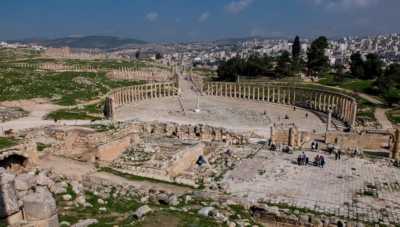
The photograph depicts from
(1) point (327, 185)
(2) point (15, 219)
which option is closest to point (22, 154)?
(2) point (15, 219)

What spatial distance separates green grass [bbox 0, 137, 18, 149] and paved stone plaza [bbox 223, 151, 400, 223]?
14.6m

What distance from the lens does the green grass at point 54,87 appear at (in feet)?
194

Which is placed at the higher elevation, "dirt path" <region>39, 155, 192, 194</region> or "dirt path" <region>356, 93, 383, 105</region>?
"dirt path" <region>39, 155, 192, 194</region>

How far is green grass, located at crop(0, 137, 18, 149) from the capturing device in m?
25.2

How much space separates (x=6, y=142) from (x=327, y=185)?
2178 cm

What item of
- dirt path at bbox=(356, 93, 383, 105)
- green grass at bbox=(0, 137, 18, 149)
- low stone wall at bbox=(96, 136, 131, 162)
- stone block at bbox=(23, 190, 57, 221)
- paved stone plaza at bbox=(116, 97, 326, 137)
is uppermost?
stone block at bbox=(23, 190, 57, 221)

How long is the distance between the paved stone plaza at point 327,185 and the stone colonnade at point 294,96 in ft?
86.5

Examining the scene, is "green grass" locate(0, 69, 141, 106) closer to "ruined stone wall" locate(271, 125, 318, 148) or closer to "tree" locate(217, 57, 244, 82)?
"tree" locate(217, 57, 244, 82)

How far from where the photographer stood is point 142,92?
78.6m

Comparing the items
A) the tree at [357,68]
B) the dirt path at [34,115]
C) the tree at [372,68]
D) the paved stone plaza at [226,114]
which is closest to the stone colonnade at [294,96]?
the paved stone plaza at [226,114]

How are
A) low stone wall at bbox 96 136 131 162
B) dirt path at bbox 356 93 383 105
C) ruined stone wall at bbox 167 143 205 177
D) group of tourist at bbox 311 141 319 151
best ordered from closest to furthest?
ruined stone wall at bbox 167 143 205 177 < low stone wall at bbox 96 136 131 162 < group of tourist at bbox 311 141 319 151 < dirt path at bbox 356 93 383 105

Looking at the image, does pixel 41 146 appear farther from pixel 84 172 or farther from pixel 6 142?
pixel 84 172

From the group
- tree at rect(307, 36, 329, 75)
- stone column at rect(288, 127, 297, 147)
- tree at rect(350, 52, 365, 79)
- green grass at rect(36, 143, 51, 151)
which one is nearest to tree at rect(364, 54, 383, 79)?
tree at rect(350, 52, 365, 79)

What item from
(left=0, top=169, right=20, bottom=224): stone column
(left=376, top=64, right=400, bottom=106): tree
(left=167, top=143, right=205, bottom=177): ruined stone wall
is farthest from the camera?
(left=376, top=64, right=400, bottom=106): tree
